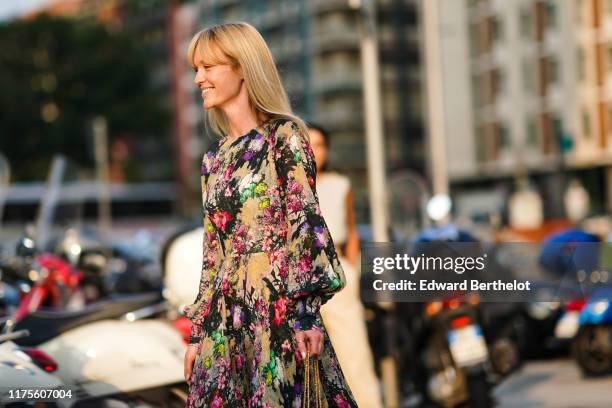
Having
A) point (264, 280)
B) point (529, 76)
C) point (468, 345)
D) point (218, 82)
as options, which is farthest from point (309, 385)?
point (529, 76)

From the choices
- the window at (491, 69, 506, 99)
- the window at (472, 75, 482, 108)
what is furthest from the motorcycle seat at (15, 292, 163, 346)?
the window at (472, 75, 482, 108)

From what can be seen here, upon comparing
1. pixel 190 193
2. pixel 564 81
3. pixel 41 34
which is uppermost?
pixel 41 34

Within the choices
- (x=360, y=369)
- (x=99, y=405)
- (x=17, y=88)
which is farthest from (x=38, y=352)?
(x=17, y=88)

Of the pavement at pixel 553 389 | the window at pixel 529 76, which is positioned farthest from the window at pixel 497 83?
the pavement at pixel 553 389

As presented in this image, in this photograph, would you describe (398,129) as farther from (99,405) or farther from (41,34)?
(99,405)

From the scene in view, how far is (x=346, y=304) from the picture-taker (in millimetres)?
5891

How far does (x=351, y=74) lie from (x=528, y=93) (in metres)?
23.5

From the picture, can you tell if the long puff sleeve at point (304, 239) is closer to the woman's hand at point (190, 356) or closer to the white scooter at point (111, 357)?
the woman's hand at point (190, 356)

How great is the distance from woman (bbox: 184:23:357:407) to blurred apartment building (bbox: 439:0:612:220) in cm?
5097

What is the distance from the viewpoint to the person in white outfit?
5887mm

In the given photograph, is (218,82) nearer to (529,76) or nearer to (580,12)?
(580,12)

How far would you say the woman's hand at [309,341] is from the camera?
3.41 m

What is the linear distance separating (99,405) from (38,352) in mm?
408

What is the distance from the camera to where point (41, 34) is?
225 feet
